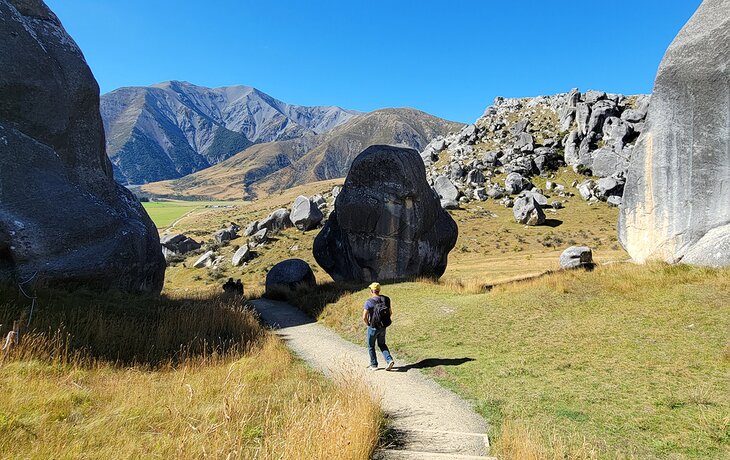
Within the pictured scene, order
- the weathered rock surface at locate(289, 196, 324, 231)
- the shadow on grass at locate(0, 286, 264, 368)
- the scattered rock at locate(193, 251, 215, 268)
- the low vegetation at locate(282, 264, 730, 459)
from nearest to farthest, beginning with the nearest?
the low vegetation at locate(282, 264, 730, 459) < the shadow on grass at locate(0, 286, 264, 368) < the scattered rock at locate(193, 251, 215, 268) < the weathered rock surface at locate(289, 196, 324, 231)

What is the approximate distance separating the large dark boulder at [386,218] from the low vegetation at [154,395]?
13263 mm

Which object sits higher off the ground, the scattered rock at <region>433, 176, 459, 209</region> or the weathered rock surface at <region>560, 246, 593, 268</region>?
the scattered rock at <region>433, 176, 459, 209</region>

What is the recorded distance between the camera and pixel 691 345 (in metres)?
9.56

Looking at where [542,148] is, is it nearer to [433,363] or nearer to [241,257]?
[241,257]

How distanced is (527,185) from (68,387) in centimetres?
7796

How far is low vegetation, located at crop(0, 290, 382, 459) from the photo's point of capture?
4.48 metres

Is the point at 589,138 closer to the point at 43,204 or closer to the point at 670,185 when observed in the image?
the point at 670,185

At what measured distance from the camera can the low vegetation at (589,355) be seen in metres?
6.11

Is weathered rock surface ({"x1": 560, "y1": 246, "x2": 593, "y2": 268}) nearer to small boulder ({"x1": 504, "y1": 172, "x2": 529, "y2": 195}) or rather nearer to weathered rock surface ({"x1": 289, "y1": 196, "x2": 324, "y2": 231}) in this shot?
weathered rock surface ({"x1": 289, "y1": 196, "x2": 324, "y2": 231})

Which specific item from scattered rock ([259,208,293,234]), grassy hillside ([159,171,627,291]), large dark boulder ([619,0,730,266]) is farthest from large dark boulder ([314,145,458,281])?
scattered rock ([259,208,293,234])

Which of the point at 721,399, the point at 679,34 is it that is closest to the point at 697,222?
the point at 679,34

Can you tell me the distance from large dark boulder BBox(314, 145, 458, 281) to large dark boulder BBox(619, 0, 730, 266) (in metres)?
11.2

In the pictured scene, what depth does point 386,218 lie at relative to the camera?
23859 millimetres

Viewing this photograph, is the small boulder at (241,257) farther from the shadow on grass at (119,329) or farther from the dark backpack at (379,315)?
the dark backpack at (379,315)
